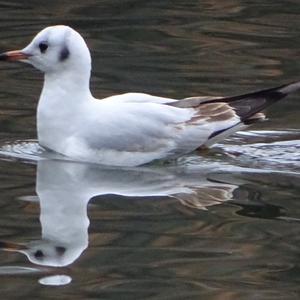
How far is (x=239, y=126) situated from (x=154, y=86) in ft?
6.79

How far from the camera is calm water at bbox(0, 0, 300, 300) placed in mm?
7363

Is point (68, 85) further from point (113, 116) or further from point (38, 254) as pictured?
point (38, 254)

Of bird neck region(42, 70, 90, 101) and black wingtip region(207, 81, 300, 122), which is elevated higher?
bird neck region(42, 70, 90, 101)

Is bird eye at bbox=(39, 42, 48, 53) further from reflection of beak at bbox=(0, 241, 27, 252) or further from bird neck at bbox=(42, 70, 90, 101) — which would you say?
reflection of beak at bbox=(0, 241, 27, 252)

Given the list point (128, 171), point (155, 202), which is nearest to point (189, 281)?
point (155, 202)

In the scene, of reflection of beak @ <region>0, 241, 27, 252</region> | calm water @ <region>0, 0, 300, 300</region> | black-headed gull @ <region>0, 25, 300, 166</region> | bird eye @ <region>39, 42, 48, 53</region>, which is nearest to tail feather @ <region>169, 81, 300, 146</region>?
black-headed gull @ <region>0, 25, 300, 166</region>

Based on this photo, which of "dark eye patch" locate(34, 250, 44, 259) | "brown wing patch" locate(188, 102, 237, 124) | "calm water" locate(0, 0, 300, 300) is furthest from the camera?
"brown wing patch" locate(188, 102, 237, 124)

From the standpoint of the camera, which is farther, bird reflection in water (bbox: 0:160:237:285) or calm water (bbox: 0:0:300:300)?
bird reflection in water (bbox: 0:160:237:285)

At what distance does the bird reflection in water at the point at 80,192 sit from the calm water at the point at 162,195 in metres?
0.01

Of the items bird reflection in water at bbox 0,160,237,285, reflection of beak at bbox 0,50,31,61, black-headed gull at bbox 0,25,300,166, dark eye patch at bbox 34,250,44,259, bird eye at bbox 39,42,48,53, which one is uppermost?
bird eye at bbox 39,42,48,53

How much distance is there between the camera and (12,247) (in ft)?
25.9

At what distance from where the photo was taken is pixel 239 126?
10.4m

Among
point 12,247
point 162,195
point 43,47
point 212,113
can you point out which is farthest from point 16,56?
point 12,247

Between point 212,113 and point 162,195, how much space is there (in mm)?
1236
